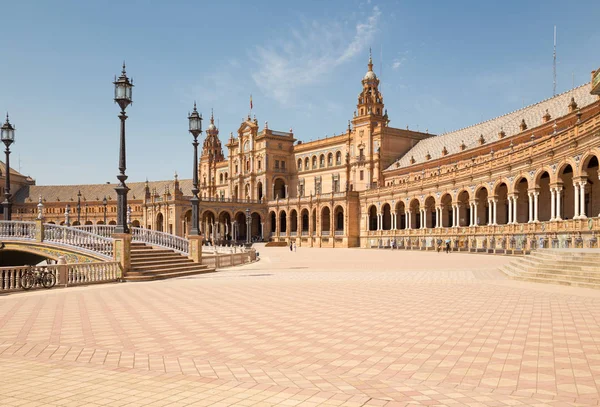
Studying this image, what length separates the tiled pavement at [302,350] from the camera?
19.0ft

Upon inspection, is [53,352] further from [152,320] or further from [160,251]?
[160,251]

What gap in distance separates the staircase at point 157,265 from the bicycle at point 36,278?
140 inches

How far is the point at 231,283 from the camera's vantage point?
63.2 ft

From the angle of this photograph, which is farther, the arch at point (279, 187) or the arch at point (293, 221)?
the arch at point (279, 187)

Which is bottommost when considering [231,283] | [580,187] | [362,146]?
[231,283]

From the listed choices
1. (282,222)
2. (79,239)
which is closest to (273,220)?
(282,222)

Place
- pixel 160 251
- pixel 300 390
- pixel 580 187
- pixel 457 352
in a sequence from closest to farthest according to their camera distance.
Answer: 1. pixel 300 390
2. pixel 457 352
3. pixel 160 251
4. pixel 580 187

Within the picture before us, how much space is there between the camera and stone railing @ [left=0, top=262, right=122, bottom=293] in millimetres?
16609

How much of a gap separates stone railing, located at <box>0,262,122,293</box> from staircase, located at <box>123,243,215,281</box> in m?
0.81

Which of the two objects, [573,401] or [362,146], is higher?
[362,146]

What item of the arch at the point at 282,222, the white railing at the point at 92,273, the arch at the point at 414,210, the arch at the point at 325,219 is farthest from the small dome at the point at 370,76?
→ the white railing at the point at 92,273

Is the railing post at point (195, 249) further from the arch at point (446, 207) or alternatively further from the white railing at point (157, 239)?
the arch at point (446, 207)

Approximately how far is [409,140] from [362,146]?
27.3ft

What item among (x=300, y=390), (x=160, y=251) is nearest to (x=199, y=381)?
(x=300, y=390)
